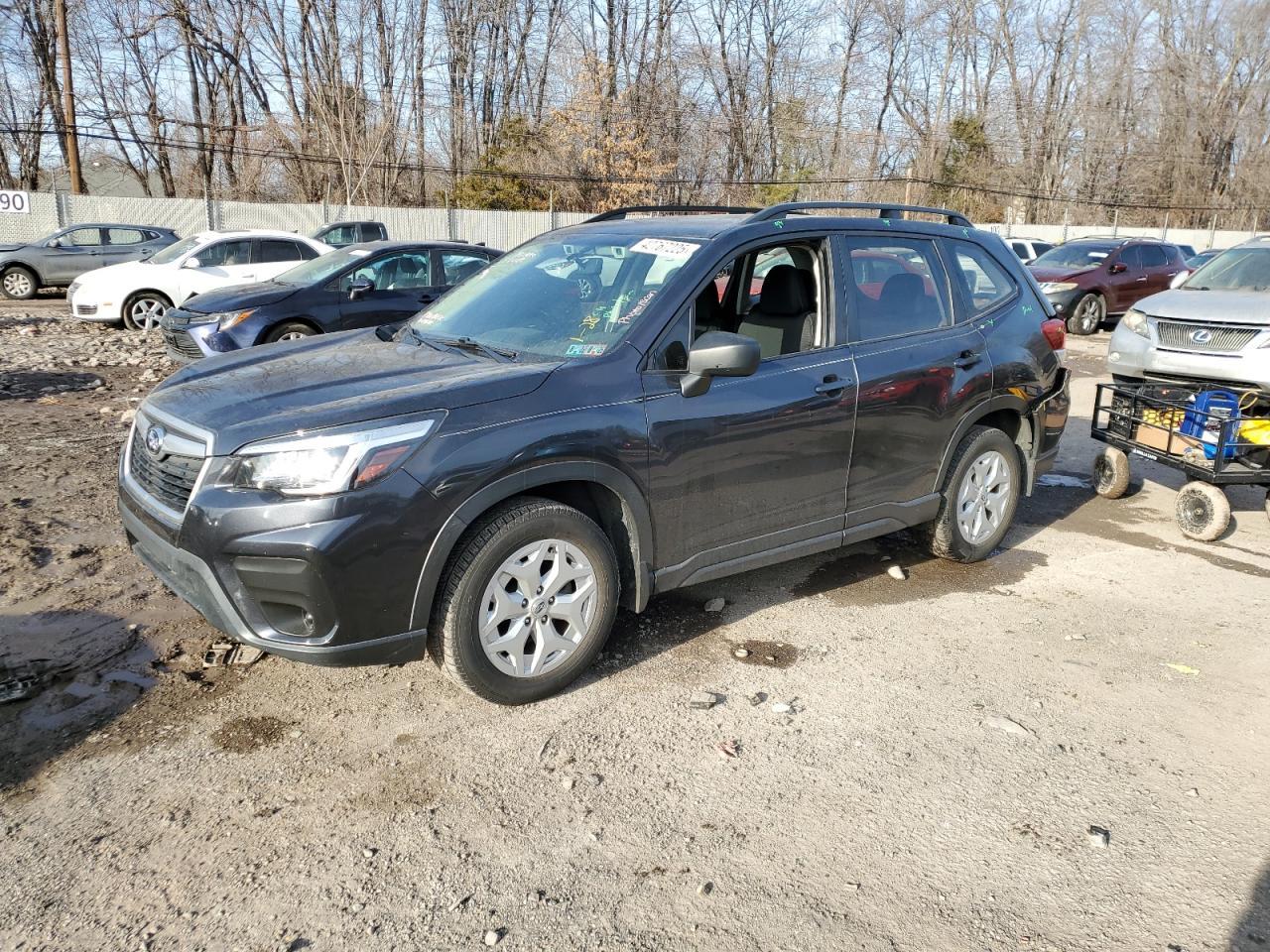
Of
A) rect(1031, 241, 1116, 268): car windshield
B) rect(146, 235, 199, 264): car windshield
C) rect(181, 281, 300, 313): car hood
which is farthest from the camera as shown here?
rect(1031, 241, 1116, 268): car windshield

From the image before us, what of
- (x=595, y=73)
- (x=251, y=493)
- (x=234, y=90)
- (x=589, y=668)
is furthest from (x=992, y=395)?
(x=234, y=90)

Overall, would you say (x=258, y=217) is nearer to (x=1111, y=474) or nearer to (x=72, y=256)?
(x=72, y=256)

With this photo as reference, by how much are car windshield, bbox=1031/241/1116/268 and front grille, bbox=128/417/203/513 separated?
58.1 ft

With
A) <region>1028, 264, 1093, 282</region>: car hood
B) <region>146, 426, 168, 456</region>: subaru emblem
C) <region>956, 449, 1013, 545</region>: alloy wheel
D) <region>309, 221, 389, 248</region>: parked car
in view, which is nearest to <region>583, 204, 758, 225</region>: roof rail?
<region>956, 449, 1013, 545</region>: alloy wheel

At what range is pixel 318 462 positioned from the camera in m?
3.14

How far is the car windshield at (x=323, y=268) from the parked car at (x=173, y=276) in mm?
3398

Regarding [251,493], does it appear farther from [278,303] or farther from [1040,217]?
[1040,217]

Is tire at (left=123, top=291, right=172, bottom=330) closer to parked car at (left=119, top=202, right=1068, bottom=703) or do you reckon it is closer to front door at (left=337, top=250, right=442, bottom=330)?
front door at (left=337, top=250, right=442, bottom=330)

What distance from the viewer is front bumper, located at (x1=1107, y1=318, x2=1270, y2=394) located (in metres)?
6.42

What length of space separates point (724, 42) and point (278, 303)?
41351mm

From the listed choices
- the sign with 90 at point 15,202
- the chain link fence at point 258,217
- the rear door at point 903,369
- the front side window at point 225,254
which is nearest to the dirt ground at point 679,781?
the rear door at point 903,369

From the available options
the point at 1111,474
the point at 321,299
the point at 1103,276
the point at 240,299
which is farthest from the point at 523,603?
the point at 1103,276

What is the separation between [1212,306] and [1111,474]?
4.82 ft

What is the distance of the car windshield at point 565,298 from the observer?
12.9ft
